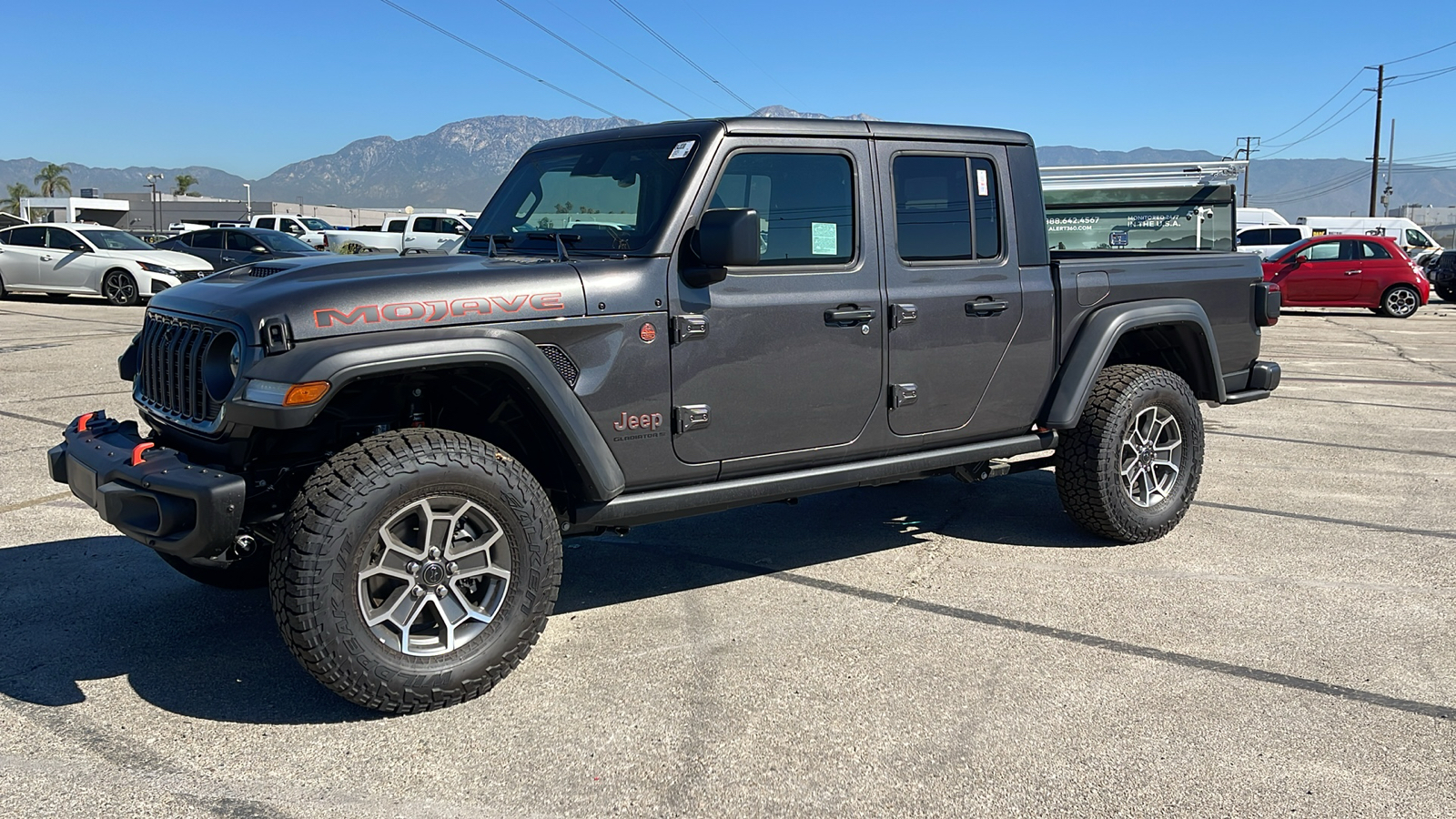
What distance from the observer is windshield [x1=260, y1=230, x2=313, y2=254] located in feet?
68.6

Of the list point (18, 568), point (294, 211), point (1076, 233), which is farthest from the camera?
point (294, 211)

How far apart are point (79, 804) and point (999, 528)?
4.47 m

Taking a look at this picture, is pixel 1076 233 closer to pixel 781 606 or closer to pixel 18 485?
pixel 781 606

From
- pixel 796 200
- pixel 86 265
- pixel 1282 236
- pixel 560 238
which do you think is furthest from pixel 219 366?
pixel 1282 236

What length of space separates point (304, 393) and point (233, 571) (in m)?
1.73

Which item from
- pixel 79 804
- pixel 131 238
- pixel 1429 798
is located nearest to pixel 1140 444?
pixel 1429 798

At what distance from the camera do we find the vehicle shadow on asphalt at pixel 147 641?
386cm

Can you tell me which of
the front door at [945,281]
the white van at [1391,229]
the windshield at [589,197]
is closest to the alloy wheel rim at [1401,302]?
the white van at [1391,229]

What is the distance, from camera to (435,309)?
3.75 m

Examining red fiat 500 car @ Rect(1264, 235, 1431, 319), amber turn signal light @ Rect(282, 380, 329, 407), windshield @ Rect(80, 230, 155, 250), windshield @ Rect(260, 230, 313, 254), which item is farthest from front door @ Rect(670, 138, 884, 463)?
red fiat 500 car @ Rect(1264, 235, 1431, 319)

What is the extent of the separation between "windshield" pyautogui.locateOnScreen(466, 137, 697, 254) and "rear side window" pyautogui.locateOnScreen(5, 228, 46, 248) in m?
18.5

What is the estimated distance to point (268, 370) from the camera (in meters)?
3.54

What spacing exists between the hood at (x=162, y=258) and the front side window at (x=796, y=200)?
17.5 metres

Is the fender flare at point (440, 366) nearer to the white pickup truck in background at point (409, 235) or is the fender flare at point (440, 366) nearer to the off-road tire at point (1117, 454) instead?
the off-road tire at point (1117, 454)
